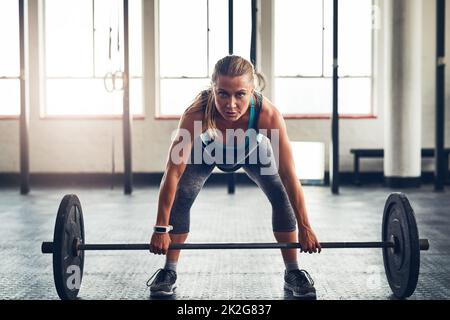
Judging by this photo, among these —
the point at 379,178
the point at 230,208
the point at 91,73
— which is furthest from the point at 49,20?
the point at 379,178

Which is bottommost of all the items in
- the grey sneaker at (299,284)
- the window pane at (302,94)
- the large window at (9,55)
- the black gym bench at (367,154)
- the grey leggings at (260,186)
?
the grey sneaker at (299,284)

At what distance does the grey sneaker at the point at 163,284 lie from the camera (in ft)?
6.06

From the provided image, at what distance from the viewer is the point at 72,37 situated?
19.9ft

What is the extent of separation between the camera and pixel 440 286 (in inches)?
76.0

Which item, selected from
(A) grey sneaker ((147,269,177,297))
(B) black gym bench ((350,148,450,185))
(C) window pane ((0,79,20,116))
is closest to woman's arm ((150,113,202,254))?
(A) grey sneaker ((147,269,177,297))

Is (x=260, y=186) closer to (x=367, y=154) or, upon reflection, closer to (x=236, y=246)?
(x=236, y=246)

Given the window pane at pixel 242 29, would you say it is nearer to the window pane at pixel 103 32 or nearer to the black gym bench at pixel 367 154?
the window pane at pixel 103 32

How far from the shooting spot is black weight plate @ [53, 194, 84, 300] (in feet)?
5.47

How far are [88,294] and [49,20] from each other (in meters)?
4.82

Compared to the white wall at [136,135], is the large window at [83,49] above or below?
above

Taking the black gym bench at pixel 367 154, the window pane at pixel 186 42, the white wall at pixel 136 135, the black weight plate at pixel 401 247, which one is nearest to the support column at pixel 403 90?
the black gym bench at pixel 367 154

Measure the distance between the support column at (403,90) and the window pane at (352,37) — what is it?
0.58 metres

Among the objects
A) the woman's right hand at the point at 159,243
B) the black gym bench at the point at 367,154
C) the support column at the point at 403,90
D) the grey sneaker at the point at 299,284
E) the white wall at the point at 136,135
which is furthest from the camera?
the white wall at the point at 136,135

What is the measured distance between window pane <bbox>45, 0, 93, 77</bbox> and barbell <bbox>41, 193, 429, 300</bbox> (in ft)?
14.6
